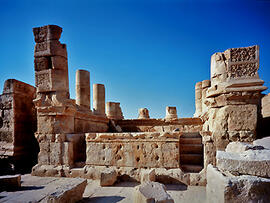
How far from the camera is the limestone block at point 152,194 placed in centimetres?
237

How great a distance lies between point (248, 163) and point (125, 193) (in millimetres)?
2569

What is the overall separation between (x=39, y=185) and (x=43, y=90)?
304 centimetres

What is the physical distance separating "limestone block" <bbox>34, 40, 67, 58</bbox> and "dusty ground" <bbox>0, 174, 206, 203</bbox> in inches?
166

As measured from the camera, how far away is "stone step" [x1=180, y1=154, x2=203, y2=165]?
4359mm

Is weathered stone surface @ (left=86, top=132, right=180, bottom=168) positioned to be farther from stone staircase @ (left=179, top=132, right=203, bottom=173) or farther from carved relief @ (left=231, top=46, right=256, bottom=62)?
carved relief @ (left=231, top=46, right=256, bottom=62)

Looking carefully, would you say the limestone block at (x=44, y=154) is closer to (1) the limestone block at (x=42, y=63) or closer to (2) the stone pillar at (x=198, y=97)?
(1) the limestone block at (x=42, y=63)

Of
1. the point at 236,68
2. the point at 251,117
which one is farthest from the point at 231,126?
the point at 236,68

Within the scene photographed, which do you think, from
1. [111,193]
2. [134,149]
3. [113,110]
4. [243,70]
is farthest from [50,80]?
[113,110]

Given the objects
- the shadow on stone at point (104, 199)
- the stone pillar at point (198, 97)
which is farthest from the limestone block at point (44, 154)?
the stone pillar at point (198, 97)

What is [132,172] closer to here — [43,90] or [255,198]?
[255,198]

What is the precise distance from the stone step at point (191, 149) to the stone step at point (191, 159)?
141mm

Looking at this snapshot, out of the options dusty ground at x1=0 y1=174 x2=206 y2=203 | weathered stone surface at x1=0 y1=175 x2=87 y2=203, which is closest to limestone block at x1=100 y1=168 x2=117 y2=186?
dusty ground at x1=0 y1=174 x2=206 y2=203

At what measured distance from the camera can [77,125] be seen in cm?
583

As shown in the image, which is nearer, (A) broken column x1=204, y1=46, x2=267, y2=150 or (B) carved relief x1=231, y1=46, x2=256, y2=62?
(A) broken column x1=204, y1=46, x2=267, y2=150
